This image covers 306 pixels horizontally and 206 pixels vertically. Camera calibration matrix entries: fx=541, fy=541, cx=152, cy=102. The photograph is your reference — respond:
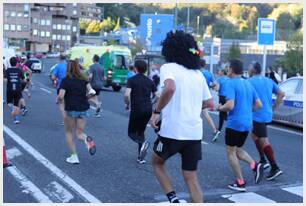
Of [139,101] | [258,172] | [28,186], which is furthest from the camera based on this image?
[139,101]

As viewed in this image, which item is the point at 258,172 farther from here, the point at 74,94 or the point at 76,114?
the point at 74,94

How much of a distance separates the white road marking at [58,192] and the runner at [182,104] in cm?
135

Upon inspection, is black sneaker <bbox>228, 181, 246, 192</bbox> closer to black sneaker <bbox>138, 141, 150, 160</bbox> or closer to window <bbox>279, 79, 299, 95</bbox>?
black sneaker <bbox>138, 141, 150, 160</bbox>

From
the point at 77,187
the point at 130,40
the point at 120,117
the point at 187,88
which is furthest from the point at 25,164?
the point at 130,40

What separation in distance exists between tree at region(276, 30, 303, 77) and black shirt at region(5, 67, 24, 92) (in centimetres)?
6306

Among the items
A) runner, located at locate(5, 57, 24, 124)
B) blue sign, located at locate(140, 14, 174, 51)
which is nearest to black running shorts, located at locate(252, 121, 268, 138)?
runner, located at locate(5, 57, 24, 124)

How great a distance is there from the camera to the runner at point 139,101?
8.81 metres

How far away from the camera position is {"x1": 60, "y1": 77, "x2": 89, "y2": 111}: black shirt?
28.0 feet

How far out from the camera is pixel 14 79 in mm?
13281

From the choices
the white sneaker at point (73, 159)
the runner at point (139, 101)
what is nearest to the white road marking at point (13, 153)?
the white sneaker at point (73, 159)

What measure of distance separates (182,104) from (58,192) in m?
2.21

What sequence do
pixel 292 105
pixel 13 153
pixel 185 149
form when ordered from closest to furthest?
1. pixel 185 149
2. pixel 13 153
3. pixel 292 105

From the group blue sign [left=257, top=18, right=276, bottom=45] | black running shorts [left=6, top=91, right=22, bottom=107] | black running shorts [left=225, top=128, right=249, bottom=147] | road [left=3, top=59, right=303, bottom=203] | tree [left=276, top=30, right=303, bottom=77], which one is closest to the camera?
road [left=3, top=59, right=303, bottom=203]

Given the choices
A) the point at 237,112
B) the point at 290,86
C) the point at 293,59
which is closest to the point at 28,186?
the point at 237,112
